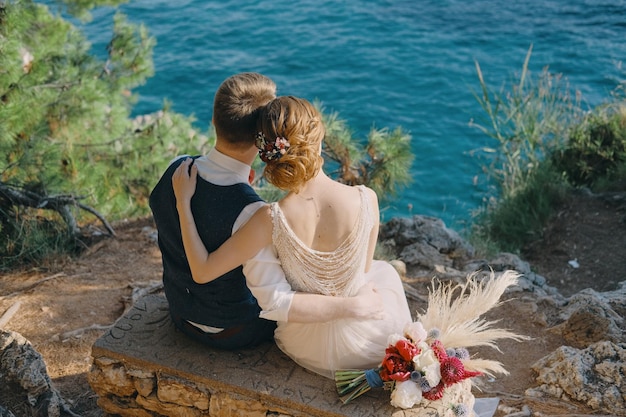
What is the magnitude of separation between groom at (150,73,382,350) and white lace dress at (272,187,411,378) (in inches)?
2.4

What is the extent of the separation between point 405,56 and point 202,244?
10.1 metres

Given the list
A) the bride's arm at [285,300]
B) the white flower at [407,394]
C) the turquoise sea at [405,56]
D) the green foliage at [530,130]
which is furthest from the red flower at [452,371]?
the turquoise sea at [405,56]

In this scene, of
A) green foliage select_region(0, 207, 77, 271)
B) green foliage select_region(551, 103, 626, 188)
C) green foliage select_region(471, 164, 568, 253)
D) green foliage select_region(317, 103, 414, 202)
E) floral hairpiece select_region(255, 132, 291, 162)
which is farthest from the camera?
green foliage select_region(551, 103, 626, 188)

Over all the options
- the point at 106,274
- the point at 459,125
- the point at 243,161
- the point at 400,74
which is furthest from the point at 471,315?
the point at 400,74

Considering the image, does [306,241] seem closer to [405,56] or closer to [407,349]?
[407,349]

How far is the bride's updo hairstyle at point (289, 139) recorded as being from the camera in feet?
8.05

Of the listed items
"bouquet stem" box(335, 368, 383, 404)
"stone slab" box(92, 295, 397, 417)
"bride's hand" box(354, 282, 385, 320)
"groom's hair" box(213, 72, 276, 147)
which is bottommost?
"stone slab" box(92, 295, 397, 417)

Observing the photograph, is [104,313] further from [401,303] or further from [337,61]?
[337,61]

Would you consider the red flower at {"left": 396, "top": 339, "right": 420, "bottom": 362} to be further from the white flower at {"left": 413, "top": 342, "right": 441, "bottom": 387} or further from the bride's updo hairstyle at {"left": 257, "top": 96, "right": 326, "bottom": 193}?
the bride's updo hairstyle at {"left": 257, "top": 96, "right": 326, "bottom": 193}

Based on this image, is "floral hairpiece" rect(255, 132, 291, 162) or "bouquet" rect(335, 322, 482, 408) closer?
"floral hairpiece" rect(255, 132, 291, 162)

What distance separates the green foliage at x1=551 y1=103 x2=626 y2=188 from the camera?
24.3 ft

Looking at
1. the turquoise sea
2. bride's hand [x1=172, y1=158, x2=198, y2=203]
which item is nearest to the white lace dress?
bride's hand [x1=172, y1=158, x2=198, y2=203]

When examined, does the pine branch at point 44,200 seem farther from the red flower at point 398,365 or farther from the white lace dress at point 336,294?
the red flower at point 398,365

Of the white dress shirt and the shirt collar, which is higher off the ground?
the shirt collar
